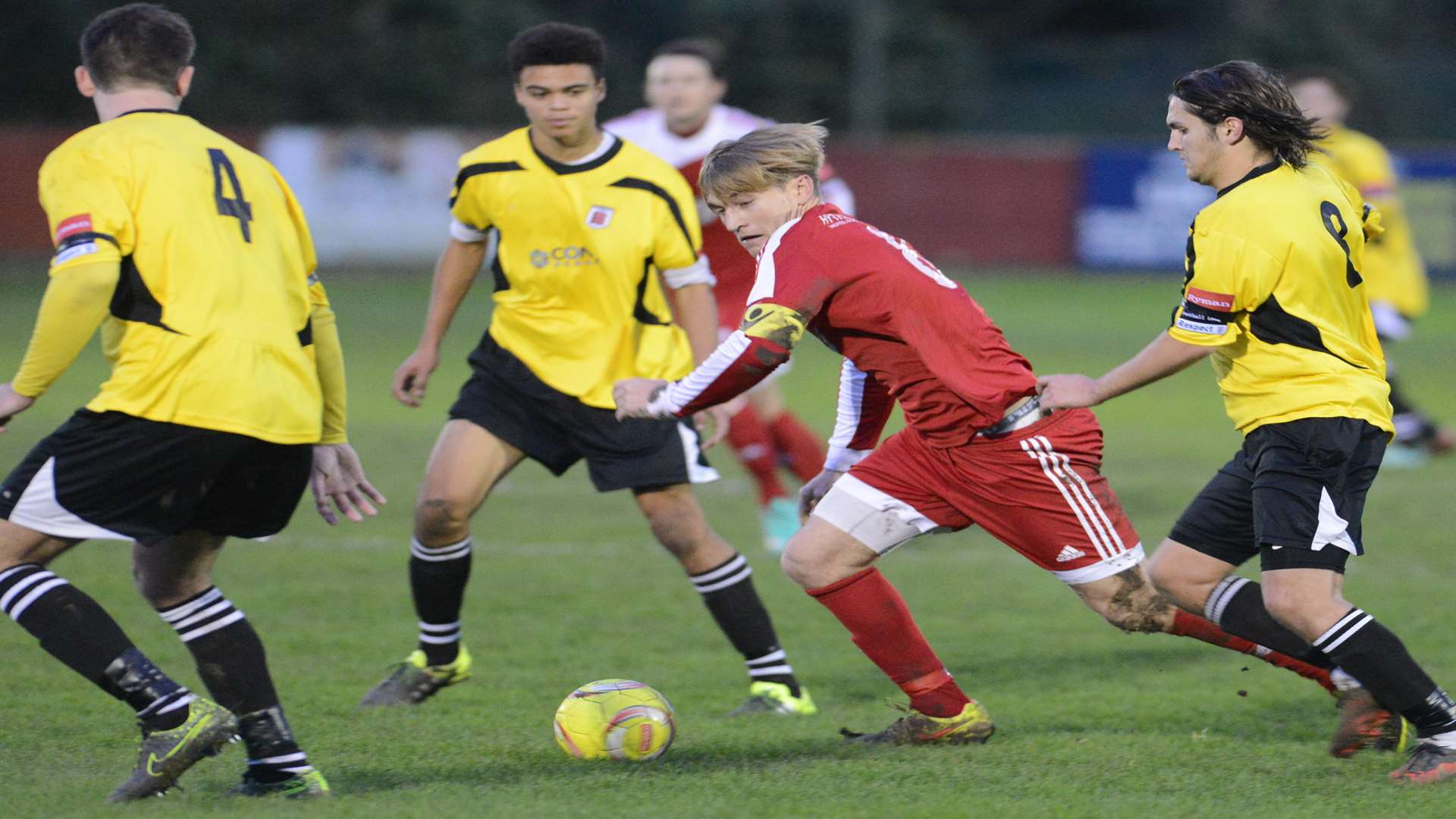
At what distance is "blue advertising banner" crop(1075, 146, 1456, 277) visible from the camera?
85.3 feet

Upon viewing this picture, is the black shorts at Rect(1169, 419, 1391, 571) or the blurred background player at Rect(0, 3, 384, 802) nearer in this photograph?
the blurred background player at Rect(0, 3, 384, 802)

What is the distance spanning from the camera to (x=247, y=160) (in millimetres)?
4102

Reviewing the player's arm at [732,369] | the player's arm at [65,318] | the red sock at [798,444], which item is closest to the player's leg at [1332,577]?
the player's arm at [732,369]

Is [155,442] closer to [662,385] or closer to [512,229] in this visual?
[662,385]

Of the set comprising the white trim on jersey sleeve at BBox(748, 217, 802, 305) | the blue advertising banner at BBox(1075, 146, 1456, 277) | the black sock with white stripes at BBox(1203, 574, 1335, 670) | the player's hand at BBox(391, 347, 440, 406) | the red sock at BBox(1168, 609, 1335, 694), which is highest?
the white trim on jersey sleeve at BBox(748, 217, 802, 305)

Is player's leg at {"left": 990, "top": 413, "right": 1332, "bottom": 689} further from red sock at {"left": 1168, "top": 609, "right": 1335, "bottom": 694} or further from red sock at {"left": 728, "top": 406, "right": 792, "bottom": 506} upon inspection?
red sock at {"left": 728, "top": 406, "right": 792, "bottom": 506}

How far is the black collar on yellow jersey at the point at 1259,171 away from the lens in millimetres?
4254

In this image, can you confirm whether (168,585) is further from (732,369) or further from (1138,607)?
(1138,607)

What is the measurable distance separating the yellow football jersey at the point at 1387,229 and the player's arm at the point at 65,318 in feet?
25.0

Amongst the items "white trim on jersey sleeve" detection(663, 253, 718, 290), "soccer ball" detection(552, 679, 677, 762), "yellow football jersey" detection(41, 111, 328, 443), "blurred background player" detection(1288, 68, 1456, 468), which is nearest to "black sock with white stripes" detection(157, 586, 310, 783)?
"yellow football jersey" detection(41, 111, 328, 443)

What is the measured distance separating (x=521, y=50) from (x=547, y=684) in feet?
6.58

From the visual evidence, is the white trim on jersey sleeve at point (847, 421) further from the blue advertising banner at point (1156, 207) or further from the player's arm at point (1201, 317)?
the blue advertising banner at point (1156, 207)

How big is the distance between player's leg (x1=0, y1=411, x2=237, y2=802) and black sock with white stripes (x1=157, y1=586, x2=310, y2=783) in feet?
0.28

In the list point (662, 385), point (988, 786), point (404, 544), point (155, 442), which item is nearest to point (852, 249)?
point (662, 385)
